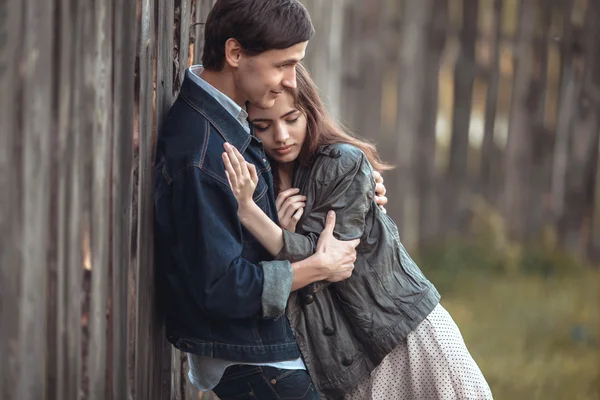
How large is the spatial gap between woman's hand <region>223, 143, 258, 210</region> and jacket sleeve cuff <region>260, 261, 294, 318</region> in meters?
0.22

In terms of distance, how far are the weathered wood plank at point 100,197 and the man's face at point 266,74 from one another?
0.58 metres

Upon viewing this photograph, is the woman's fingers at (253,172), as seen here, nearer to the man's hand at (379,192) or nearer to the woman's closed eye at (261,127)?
the woman's closed eye at (261,127)

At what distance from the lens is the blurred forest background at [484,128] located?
6.62 m

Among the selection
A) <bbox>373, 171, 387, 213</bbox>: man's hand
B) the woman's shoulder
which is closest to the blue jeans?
the woman's shoulder

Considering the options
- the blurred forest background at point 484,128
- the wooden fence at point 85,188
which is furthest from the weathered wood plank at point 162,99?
the blurred forest background at point 484,128

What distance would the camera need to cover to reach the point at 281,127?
3.20 metres

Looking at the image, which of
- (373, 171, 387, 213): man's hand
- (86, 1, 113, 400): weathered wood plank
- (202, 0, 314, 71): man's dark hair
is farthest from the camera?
(373, 171, 387, 213): man's hand

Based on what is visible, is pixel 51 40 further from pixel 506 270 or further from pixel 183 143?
pixel 506 270

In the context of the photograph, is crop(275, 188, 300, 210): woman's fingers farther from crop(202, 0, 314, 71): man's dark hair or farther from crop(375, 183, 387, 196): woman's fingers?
crop(202, 0, 314, 71): man's dark hair

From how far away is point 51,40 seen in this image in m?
2.05

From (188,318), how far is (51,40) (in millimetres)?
1178

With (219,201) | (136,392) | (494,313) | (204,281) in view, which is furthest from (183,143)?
(494,313)

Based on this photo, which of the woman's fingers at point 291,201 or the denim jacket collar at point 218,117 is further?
the woman's fingers at point 291,201

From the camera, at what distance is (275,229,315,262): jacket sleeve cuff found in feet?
9.91
